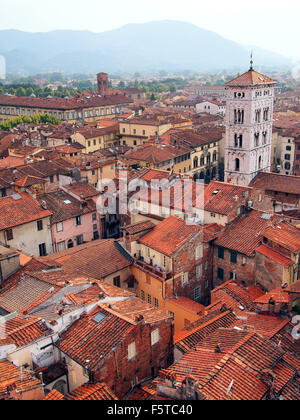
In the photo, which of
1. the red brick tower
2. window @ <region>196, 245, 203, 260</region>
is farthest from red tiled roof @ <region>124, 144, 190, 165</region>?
the red brick tower

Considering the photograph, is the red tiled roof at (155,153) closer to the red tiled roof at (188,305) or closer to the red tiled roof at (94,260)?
the red tiled roof at (94,260)

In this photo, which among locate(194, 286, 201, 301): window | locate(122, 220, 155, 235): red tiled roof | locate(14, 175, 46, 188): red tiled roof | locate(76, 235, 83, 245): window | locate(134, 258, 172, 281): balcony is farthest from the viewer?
locate(14, 175, 46, 188): red tiled roof

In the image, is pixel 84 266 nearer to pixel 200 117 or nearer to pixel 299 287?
pixel 299 287

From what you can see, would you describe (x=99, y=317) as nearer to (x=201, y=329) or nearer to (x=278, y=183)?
(x=201, y=329)

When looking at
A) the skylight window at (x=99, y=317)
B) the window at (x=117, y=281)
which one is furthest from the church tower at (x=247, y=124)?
the skylight window at (x=99, y=317)

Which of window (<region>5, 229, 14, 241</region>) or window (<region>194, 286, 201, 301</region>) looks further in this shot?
window (<region>5, 229, 14, 241</region>)

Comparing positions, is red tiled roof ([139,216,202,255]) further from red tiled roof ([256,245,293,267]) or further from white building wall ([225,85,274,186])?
white building wall ([225,85,274,186])

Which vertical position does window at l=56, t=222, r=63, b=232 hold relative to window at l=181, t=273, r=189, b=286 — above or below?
above
